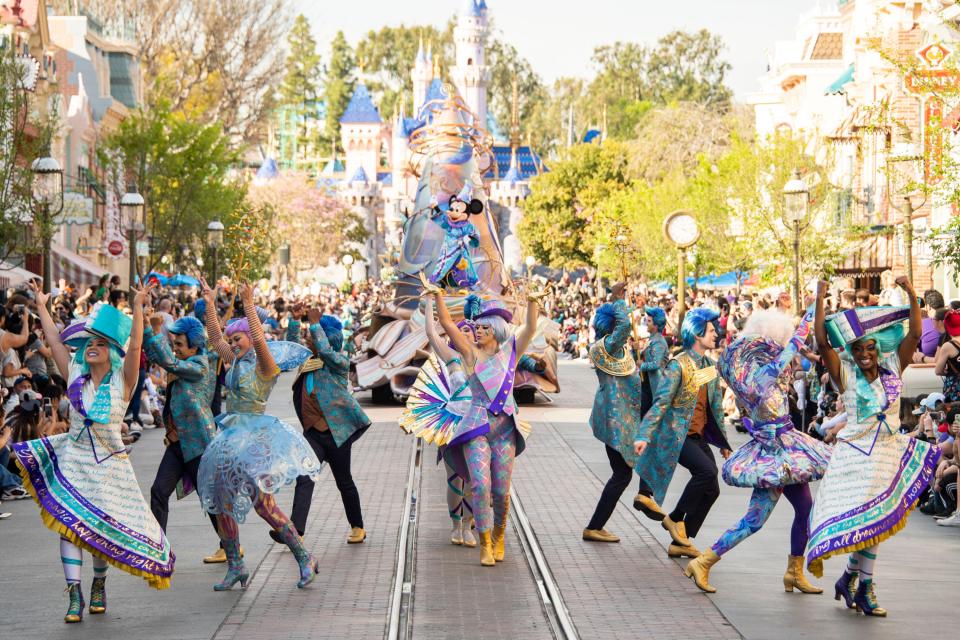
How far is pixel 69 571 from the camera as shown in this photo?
8516 mm

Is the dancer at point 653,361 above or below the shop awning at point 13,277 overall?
above

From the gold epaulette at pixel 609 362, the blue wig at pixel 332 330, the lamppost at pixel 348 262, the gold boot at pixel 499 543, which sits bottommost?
the lamppost at pixel 348 262

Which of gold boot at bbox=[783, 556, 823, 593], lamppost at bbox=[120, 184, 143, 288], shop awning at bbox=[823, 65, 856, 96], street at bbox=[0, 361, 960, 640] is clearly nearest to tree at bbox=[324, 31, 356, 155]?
shop awning at bbox=[823, 65, 856, 96]

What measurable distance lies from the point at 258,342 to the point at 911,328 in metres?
3.85

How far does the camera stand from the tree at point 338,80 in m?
130

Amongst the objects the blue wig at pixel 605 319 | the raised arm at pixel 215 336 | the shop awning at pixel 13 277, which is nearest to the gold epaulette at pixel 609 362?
the blue wig at pixel 605 319

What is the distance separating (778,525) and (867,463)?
414cm

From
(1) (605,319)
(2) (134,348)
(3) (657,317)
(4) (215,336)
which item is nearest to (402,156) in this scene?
(1) (605,319)

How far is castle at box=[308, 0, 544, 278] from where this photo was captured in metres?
126

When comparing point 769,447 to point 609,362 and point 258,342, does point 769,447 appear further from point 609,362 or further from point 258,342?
point 258,342

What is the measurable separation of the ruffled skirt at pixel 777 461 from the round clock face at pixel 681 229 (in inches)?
615

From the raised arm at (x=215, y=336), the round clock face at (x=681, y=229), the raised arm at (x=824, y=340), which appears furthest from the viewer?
the round clock face at (x=681, y=229)

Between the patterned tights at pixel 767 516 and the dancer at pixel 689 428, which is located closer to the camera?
the patterned tights at pixel 767 516

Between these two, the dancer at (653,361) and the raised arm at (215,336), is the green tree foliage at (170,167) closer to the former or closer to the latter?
the raised arm at (215,336)
